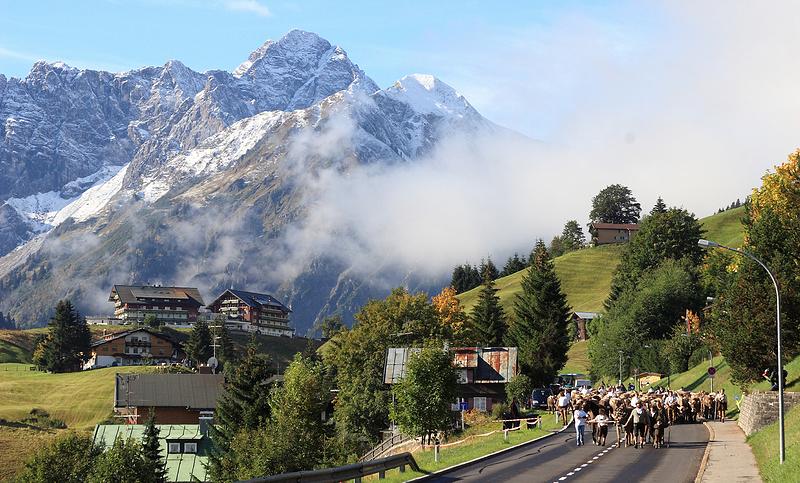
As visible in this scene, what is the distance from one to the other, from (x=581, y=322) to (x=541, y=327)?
238ft

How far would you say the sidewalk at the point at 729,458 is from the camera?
118 feet

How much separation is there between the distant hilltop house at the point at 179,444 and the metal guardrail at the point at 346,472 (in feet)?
179

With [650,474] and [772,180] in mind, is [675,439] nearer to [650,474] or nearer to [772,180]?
[650,474]

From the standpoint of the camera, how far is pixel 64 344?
587ft

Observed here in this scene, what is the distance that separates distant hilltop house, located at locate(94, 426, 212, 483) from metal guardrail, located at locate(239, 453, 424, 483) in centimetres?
5441

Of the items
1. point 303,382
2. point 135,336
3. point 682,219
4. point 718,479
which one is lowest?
point 718,479

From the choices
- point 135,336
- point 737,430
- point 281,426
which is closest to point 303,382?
point 281,426

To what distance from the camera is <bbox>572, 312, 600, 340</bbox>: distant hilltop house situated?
18262 centimetres

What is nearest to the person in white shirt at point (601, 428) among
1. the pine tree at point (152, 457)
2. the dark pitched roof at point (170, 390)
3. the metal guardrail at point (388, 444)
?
the metal guardrail at point (388, 444)

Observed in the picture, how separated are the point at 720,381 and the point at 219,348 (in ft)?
360

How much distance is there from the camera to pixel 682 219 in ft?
525

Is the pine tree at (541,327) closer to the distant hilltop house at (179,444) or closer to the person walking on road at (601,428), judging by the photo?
the distant hilltop house at (179,444)

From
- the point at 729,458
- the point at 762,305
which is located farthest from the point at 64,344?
the point at 729,458

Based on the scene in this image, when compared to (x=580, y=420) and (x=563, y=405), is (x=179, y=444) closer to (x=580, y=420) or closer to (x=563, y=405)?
(x=563, y=405)
